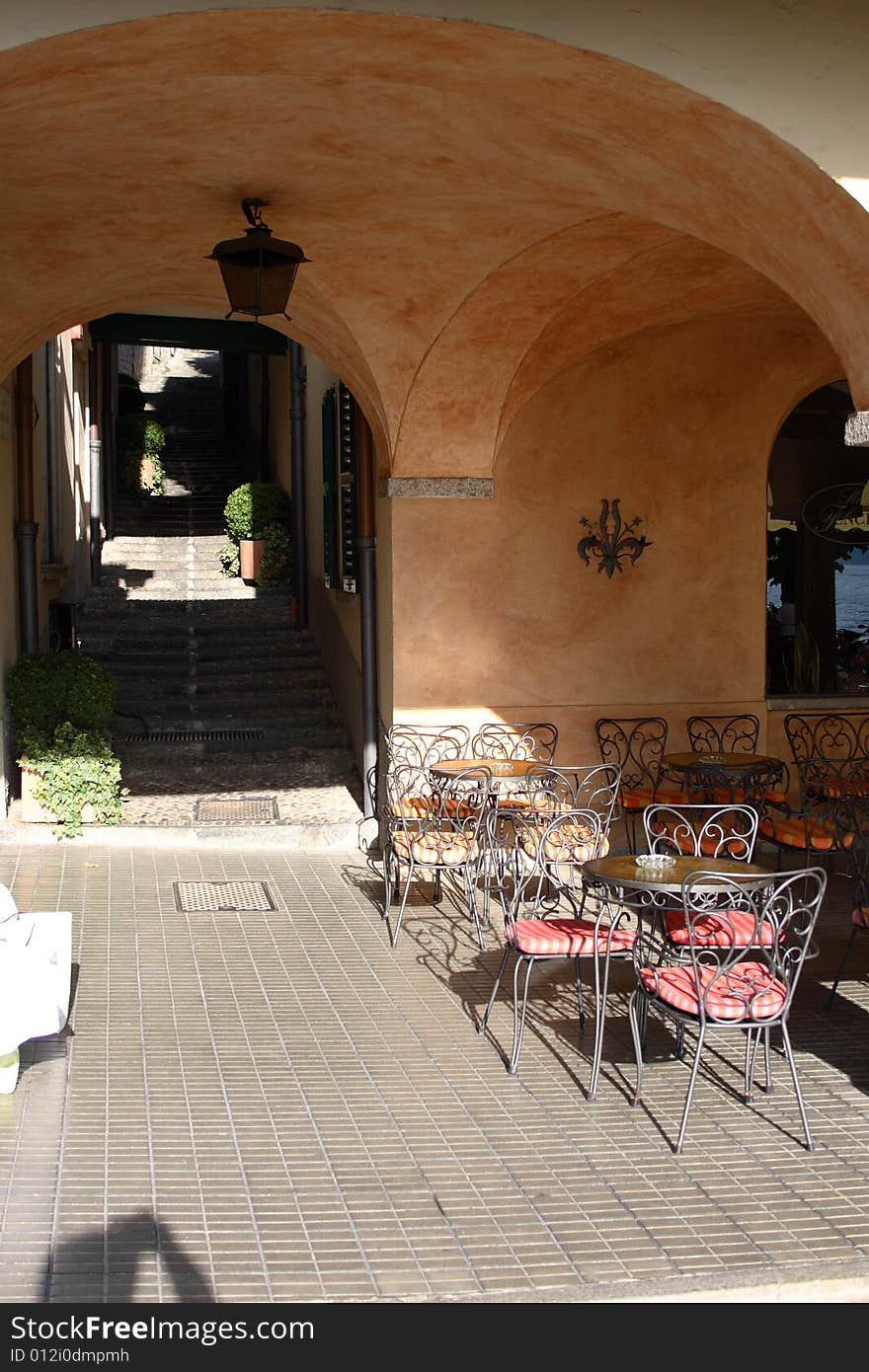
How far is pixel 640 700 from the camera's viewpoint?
9.21m

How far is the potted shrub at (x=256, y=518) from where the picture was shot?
16.4 meters

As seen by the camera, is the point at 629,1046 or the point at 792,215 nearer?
the point at 792,215

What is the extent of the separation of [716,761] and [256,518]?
31.5 feet

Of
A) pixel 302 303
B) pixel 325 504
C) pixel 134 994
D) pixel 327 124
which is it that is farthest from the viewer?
pixel 325 504

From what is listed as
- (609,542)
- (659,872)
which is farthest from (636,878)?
(609,542)

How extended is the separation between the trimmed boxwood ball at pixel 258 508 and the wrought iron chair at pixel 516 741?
818cm

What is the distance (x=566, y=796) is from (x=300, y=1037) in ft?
12.3

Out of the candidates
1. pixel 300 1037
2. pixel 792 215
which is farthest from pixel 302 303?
pixel 300 1037

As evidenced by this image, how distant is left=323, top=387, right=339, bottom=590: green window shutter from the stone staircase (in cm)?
145

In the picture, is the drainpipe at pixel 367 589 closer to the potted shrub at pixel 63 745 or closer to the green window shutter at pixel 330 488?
the green window shutter at pixel 330 488

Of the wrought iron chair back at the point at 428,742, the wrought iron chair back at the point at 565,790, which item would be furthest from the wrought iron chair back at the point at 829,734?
the wrought iron chair back at the point at 428,742

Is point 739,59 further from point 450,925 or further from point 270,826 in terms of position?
point 270,826

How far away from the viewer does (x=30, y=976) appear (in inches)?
197

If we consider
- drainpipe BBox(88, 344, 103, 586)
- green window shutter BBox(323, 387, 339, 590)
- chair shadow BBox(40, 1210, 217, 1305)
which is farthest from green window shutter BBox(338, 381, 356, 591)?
chair shadow BBox(40, 1210, 217, 1305)
